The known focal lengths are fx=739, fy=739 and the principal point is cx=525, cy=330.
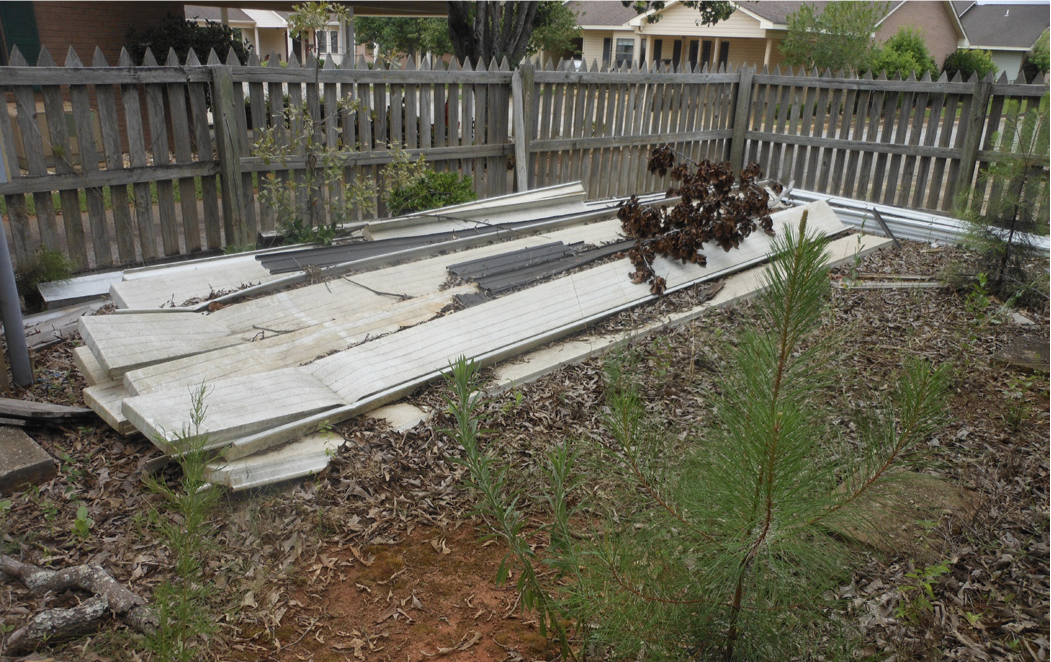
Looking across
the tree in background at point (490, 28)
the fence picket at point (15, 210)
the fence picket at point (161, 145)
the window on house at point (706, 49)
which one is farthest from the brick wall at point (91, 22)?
the window on house at point (706, 49)

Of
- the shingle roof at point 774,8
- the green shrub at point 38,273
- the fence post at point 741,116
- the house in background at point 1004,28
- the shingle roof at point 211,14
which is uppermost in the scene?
the shingle roof at point 774,8

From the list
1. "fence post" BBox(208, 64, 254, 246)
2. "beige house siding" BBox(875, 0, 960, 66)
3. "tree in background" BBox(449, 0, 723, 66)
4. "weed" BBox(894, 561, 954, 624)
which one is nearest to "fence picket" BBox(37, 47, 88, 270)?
"fence post" BBox(208, 64, 254, 246)

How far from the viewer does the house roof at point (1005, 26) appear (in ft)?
6.30

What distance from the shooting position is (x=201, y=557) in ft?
10.1

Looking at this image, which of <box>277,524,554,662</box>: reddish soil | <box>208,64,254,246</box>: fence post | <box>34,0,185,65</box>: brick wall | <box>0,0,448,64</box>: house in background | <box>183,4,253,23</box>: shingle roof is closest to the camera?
<box>277,524,554,662</box>: reddish soil

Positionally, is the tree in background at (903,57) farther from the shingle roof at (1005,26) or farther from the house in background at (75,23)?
the shingle roof at (1005,26)

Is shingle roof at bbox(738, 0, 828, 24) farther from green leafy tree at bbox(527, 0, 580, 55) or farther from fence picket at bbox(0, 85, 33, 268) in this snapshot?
fence picket at bbox(0, 85, 33, 268)

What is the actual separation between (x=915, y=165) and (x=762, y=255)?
13.8ft

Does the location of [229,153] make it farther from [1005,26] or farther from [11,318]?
[1005,26]

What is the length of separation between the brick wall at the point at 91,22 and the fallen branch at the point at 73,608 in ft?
42.8

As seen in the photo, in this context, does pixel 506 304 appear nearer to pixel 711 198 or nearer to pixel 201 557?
pixel 711 198

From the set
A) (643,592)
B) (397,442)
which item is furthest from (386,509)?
(643,592)

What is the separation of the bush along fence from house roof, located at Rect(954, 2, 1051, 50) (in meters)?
4.27

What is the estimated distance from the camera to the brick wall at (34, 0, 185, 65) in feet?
44.0
